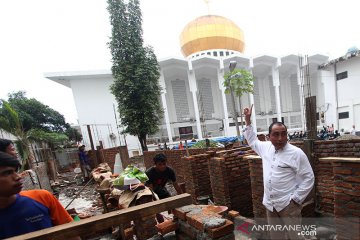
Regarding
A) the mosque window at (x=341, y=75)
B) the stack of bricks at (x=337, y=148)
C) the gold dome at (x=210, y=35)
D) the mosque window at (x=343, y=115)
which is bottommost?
the mosque window at (x=343, y=115)

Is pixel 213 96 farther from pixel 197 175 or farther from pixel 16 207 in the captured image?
pixel 16 207

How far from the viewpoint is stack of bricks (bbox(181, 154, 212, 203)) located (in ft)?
18.3

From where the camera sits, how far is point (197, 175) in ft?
18.4

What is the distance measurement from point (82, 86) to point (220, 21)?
19577 millimetres

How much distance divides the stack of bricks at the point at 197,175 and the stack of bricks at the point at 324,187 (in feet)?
8.88

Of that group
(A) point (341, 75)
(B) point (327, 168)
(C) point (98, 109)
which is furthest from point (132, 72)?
(A) point (341, 75)

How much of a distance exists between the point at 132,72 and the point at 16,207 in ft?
41.5

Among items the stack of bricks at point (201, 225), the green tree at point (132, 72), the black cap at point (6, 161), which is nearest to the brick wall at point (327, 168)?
the stack of bricks at point (201, 225)

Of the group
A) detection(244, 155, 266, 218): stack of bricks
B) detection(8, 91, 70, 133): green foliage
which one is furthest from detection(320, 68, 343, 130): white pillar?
detection(8, 91, 70, 133): green foliage

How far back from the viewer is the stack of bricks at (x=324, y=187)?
3473 millimetres

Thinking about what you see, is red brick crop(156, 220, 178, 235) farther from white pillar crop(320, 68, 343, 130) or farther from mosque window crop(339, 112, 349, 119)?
white pillar crop(320, 68, 343, 130)

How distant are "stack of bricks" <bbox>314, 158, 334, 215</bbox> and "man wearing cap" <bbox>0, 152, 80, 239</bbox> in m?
4.29

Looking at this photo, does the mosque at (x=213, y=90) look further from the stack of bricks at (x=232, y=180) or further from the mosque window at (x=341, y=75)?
the stack of bricks at (x=232, y=180)

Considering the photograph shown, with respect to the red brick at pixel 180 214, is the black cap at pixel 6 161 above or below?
above
